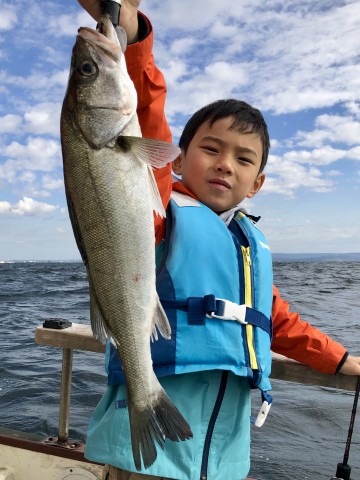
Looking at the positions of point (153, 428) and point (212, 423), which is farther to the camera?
point (212, 423)

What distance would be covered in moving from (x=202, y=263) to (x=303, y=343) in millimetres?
1119

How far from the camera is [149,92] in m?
2.37

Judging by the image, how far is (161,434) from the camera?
2.12 meters

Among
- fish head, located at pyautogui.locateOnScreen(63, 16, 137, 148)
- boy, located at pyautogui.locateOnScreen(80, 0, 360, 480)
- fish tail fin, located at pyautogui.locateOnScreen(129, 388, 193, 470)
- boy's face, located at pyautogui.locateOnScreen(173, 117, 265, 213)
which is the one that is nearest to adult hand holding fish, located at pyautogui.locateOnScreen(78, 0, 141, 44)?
boy, located at pyautogui.locateOnScreen(80, 0, 360, 480)

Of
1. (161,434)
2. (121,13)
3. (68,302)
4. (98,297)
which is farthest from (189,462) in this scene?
(68,302)

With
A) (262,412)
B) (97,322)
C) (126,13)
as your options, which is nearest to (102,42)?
(126,13)

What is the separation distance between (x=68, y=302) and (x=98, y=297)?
22.5m

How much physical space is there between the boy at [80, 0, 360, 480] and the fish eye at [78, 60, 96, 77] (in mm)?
246

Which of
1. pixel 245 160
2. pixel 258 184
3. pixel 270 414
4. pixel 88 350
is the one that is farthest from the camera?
pixel 270 414

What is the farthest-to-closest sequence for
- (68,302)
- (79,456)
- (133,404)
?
(68,302) → (79,456) → (133,404)

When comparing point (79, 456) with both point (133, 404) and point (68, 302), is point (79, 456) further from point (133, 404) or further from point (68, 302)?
point (68, 302)

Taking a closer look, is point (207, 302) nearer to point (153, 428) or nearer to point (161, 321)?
point (161, 321)

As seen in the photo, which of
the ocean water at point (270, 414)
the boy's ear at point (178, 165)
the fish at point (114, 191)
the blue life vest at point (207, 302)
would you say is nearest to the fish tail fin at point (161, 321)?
the fish at point (114, 191)

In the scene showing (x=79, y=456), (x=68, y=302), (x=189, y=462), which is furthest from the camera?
(x=68, y=302)
